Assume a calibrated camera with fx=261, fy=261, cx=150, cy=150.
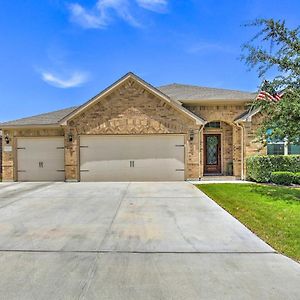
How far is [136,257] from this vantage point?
4.05 m

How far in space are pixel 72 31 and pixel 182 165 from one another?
30.4ft

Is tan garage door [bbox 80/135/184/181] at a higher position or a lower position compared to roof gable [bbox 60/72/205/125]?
lower

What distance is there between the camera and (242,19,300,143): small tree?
9383 millimetres

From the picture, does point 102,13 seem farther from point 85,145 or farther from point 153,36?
point 85,145

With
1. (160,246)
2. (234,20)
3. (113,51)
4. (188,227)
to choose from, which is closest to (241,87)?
(234,20)

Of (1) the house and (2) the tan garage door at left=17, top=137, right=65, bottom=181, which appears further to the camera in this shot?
(2) the tan garage door at left=17, top=137, right=65, bottom=181

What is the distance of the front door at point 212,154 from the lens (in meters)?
16.0

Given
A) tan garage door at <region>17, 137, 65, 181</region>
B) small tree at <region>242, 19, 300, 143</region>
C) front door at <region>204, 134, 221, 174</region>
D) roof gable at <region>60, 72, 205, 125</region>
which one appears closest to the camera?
small tree at <region>242, 19, 300, 143</region>

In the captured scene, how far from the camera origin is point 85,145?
1423 centimetres

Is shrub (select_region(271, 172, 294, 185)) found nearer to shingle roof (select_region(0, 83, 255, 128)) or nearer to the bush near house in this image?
the bush near house

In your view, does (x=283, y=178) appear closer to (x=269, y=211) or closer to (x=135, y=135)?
(x=269, y=211)

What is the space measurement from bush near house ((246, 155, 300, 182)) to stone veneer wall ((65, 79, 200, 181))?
3053 millimetres

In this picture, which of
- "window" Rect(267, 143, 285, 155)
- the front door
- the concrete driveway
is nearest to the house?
"window" Rect(267, 143, 285, 155)

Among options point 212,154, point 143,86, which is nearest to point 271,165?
point 212,154
